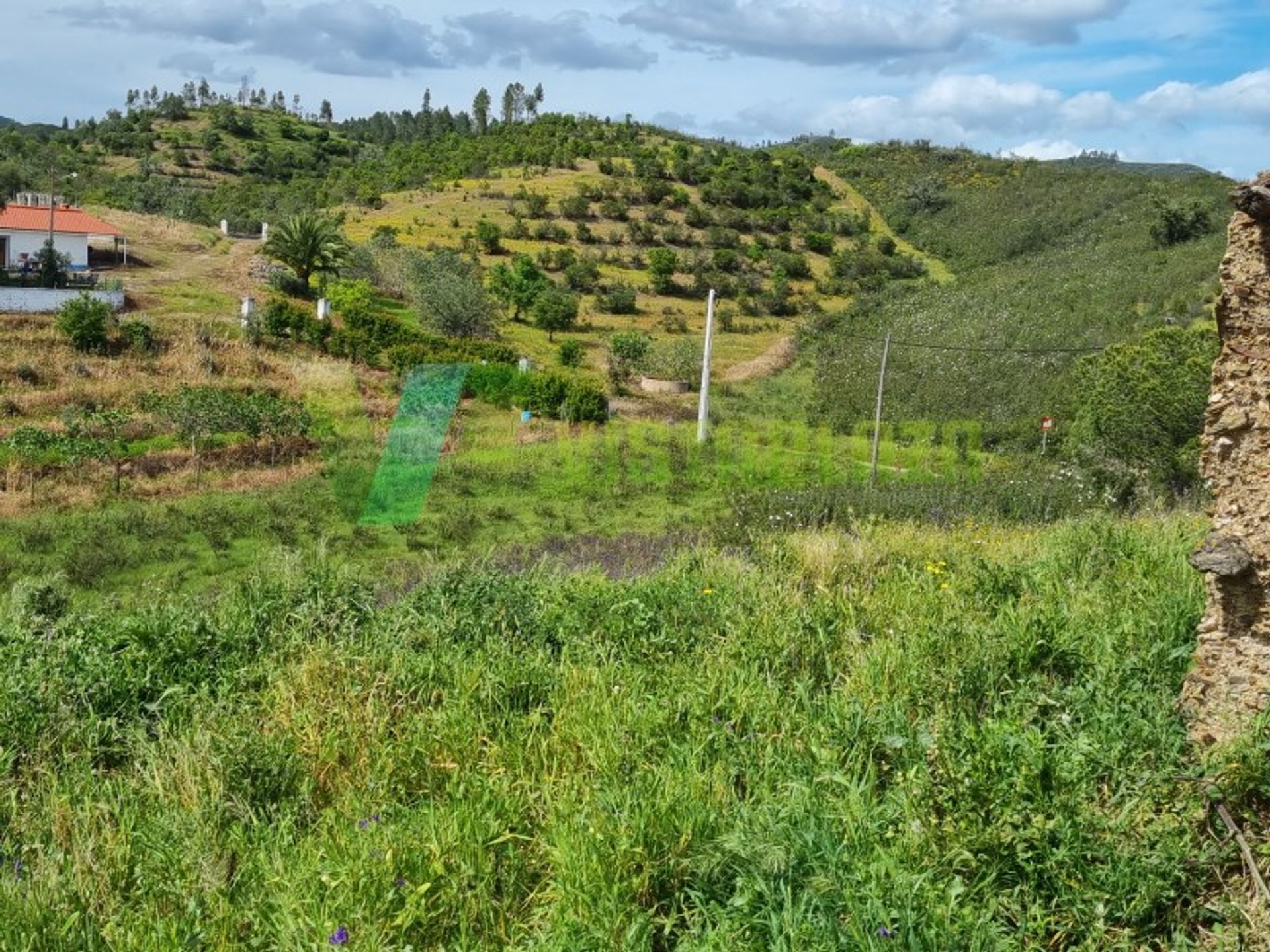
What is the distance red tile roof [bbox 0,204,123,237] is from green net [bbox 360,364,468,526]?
14629 mm

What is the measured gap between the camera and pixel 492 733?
13.5 ft

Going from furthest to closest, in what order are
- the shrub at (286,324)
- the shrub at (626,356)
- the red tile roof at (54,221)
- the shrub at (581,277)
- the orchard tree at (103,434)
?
the shrub at (581,277), the red tile roof at (54,221), the shrub at (626,356), the shrub at (286,324), the orchard tree at (103,434)

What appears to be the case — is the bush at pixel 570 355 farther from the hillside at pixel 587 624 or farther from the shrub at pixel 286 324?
the shrub at pixel 286 324

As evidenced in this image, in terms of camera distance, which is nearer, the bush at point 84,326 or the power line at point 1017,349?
the bush at point 84,326

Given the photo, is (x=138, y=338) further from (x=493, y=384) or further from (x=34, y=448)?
(x=493, y=384)

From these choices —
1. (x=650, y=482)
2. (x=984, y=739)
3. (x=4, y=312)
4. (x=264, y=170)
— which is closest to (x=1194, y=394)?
(x=650, y=482)

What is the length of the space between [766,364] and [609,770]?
2873 cm

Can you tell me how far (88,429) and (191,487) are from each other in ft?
10.5

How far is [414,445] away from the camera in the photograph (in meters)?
19.3

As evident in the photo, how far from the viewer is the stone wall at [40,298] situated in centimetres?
2391

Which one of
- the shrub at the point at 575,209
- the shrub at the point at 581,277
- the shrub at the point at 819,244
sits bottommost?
the shrub at the point at 581,277

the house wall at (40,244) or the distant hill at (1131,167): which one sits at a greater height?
the distant hill at (1131,167)

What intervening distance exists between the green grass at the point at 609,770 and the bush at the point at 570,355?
69.3 feet

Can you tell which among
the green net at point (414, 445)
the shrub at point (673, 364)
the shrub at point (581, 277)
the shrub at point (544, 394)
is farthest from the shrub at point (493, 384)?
the shrub at point (581, 277)
